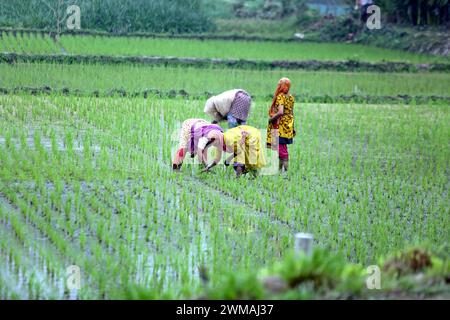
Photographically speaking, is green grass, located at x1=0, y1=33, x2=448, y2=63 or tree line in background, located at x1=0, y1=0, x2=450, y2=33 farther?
tree line in background, located at x1=0, y1=0, x2=450, y2=33

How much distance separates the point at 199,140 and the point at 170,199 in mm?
763

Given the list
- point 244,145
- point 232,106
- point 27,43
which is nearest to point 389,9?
point 27,43

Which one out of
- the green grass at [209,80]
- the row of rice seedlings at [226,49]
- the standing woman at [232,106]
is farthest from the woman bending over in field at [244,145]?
the row of rice seedlings at [226,49]

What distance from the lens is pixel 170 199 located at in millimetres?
6664

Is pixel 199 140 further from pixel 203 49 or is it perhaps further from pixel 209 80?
pixel 203 49

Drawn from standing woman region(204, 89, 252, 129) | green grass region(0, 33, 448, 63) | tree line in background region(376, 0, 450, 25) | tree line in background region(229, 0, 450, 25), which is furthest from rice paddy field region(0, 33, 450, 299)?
tree line in background region(229, 0, 450, 25)

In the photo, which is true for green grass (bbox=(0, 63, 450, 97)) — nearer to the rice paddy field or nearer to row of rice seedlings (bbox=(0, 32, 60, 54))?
the rice paddy field

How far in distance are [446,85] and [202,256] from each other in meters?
10.1

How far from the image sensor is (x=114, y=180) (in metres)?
7.18

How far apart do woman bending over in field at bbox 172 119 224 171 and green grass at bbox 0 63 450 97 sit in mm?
4392

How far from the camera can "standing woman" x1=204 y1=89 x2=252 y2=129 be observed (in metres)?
7.50

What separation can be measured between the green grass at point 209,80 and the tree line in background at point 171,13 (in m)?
2.71

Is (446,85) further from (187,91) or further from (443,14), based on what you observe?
(443,14)

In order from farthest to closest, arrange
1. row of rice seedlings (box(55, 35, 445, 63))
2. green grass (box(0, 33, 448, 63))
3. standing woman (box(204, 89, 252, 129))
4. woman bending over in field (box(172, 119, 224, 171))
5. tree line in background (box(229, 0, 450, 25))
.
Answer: tree line in background (box(229, 0, 450, 25)) < row of rice seedlings (box(55, 35, 445, 63)) < green grass (box(0, 33, 448, 63)) < standing woman (box(204, 89, 252, 129)) < woman bending over in field (box(172, 119, 224, 171))
